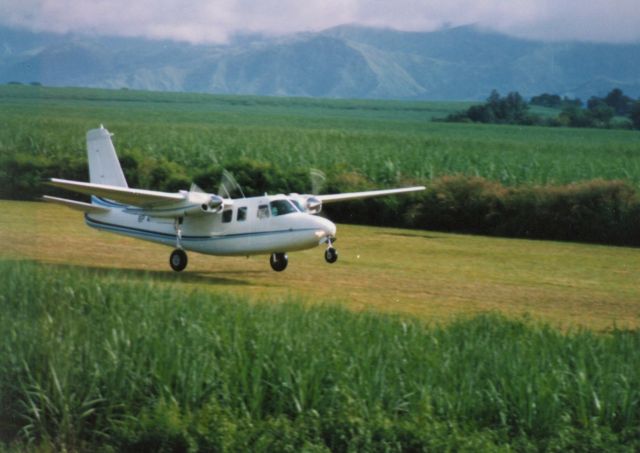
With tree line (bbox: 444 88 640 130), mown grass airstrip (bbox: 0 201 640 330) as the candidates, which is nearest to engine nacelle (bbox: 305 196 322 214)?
mown grass airstrip (bbox: 0 201 640 330)

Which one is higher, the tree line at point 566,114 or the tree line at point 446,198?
the tree line at point 566,114

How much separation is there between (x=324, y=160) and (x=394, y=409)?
29887 millimetres

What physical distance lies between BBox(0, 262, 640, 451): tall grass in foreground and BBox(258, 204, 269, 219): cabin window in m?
8.26

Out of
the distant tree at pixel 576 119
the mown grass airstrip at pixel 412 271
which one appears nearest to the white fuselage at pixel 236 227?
the mown grass airstrip at pixel 412 271

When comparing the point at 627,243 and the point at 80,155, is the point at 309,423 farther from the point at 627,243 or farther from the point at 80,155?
the point at 80,155

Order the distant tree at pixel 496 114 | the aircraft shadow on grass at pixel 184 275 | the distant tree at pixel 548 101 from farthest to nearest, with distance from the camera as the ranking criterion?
the distant tree at pixel 548 101 → the distant tree at pixel 496 114 → the aircraft shadow on grass at pixel 184 275

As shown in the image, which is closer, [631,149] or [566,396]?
[566,396]

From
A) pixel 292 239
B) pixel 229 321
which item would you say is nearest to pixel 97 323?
pixel 229 321

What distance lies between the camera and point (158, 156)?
40656mm

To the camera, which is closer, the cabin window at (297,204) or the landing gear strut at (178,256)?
the cabin window at (297,204)

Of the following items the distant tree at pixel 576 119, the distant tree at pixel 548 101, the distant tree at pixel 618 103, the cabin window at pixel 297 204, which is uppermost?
the distant tree at pixel 548 101

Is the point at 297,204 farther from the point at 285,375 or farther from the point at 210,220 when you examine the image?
the point at 285,375

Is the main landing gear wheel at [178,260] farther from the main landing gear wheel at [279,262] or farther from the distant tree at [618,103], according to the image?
the distant tree at [618,103]

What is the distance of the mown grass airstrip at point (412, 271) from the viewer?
710 inches
